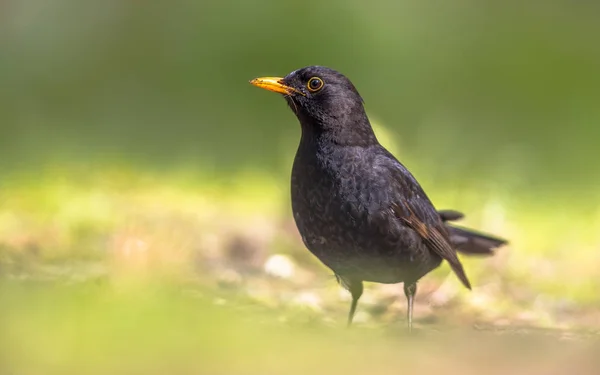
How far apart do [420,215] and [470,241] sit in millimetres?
761

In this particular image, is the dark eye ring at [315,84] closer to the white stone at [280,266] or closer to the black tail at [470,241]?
the black tail at [470,241]

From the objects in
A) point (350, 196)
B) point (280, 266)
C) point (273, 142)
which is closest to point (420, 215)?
point (350, 196)

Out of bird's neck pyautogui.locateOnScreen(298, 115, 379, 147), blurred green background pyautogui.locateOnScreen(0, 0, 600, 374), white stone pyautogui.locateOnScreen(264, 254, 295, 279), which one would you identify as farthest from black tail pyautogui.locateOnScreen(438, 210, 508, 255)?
white stone pyautogui.locateOnScreen(264, 254, 295, 279)

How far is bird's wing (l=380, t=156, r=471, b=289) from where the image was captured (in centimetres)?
392

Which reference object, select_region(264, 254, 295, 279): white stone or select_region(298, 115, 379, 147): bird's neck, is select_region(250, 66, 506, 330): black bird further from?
select_region(264, 254, 295, 279): white stone

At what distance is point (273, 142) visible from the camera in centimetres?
788

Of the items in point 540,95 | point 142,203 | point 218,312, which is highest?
point 540,95

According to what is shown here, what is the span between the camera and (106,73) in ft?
29.6

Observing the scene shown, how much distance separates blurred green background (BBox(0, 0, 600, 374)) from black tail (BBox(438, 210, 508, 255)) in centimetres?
27

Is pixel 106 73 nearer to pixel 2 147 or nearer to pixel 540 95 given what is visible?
pixel 2 147

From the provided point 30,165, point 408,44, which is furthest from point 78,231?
point 408,44

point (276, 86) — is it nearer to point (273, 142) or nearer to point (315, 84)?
point (315, 84)

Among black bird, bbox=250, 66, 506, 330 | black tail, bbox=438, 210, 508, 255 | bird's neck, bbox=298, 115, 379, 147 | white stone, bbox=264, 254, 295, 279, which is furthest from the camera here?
white stone, bbox=264, 254, 295, 279

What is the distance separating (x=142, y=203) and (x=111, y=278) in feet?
10.4
